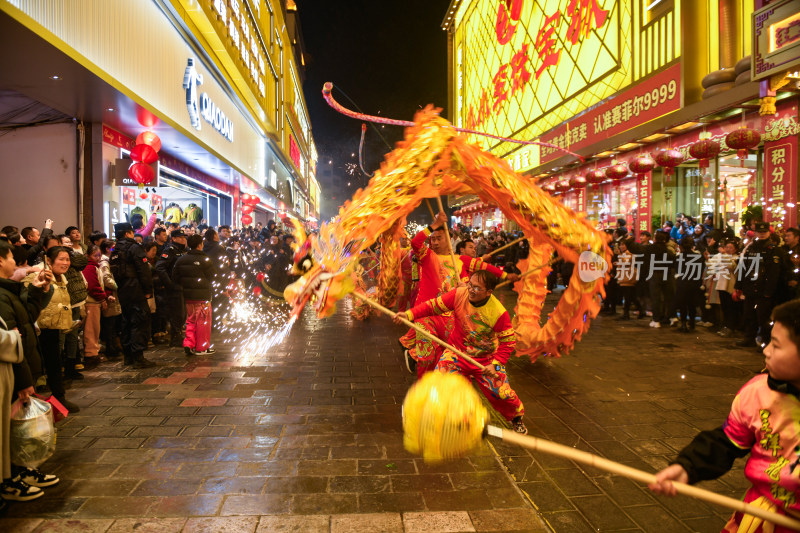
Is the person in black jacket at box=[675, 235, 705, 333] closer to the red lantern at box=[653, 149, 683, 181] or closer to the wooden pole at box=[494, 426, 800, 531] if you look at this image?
the red lantern at box=[653, 149, 683, 181]

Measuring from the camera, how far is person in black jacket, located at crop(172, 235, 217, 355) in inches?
286

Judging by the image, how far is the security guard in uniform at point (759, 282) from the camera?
7215mm

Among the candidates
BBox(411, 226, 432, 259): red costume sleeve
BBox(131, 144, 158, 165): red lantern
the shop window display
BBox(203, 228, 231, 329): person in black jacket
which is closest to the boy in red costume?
BBox(411, 226, 432, 259): red costume sleeve

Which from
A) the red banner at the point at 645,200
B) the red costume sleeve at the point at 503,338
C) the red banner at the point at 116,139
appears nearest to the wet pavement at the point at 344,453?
the red costume sleeve at the point at 503,338

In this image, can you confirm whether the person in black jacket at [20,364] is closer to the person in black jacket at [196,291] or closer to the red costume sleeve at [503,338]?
the red costume sleeve at [503,338]

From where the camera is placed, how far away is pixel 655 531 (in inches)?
115

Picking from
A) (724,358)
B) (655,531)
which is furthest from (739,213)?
(655,531)

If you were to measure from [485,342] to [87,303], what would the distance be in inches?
206

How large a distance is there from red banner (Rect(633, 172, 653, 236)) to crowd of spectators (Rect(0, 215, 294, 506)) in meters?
10.6

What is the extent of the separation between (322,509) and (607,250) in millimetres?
3870

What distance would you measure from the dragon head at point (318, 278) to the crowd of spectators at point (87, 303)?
1761 millimetres

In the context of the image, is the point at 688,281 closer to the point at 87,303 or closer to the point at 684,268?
the point at 684,268

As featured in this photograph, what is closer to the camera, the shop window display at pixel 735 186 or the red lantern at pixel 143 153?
the red lantern at pixel 143 153

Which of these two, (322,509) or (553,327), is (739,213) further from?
(322,509)
